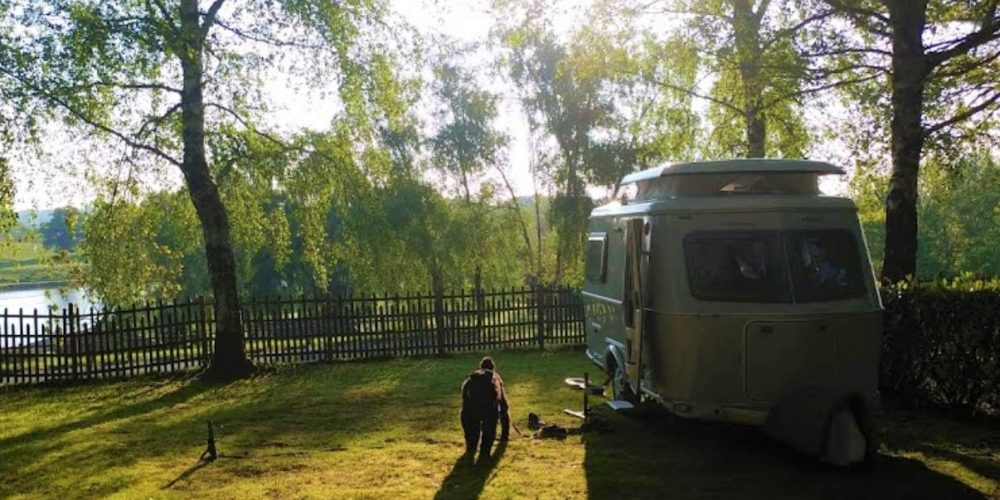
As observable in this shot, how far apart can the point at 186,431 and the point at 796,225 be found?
8253 mm

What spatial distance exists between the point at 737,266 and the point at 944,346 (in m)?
3.30

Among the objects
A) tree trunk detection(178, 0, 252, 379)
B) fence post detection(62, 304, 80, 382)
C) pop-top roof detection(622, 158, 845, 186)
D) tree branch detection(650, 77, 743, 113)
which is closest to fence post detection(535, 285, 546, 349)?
tree branch detection(650, 77, 743, 113)

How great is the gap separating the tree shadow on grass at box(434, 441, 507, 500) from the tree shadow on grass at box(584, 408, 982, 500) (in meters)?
0.98

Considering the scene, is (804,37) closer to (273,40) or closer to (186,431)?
(273,40)

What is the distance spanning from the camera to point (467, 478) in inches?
279

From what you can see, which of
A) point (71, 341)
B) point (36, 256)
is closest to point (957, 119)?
point (71, 341)

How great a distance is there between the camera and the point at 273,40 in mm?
14133

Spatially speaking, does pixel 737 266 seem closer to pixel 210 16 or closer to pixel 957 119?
pixel 957 119

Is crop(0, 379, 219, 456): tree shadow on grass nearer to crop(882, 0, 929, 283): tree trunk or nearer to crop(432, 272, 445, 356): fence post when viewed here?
crop(432, 272, 445, 356): fence post

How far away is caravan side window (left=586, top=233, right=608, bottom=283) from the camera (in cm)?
972

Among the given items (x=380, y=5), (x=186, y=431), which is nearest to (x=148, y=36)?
(x=380, y=5)

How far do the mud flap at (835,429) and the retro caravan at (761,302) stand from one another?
2 cm

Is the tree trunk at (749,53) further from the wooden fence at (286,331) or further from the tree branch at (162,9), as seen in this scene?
the tree branch at (162,9)

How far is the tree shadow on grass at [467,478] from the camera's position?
21.6ft
